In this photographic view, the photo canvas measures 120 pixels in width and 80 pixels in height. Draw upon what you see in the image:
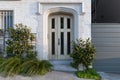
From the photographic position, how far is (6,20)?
47.9 ft

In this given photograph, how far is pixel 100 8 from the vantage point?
21500 millimetres

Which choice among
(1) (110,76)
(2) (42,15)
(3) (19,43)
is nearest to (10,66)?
(3) (19,43)

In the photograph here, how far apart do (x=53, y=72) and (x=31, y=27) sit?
266 centimetres

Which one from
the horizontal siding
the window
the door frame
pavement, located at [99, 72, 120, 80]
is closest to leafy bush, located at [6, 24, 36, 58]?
the door frame

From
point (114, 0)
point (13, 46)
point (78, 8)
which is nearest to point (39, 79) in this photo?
point (13, 46)

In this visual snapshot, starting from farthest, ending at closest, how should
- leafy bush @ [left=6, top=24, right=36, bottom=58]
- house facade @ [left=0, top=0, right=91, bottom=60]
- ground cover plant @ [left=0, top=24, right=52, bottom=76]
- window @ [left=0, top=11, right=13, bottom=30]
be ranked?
1. window @ [left=0, top=11, right=13, bottom=30]
2. house facade @ [left=0, top=0, right=91, bottom=60]
3. leafy bush @ [left=6, top=24, right=36, bottom=58]
4. ground cover plant @ [left=0, top=24, right=52, bottom=76]

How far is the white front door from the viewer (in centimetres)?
1480

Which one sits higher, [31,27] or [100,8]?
[100,8]

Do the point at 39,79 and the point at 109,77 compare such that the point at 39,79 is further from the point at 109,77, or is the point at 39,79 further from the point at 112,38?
the point at 112,38

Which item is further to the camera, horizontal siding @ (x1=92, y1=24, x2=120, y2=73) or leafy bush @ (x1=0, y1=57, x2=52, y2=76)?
horizontal siding @ (x1=92, y1=24, x2=120, y2=73)

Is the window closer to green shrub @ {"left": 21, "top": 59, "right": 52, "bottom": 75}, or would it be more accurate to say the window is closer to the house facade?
the house facade

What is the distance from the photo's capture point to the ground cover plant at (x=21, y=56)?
39.9 feet

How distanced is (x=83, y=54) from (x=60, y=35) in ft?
7.20

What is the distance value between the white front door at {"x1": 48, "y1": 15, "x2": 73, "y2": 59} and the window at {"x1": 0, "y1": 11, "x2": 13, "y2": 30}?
1.91 metres
